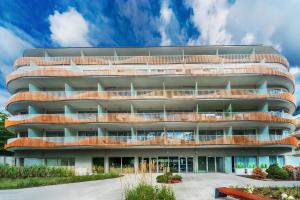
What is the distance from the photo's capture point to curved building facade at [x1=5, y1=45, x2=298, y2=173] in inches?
1336

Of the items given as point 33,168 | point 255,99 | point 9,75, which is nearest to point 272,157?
point 255,99

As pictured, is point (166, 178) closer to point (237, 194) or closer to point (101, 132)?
point (237, 194)

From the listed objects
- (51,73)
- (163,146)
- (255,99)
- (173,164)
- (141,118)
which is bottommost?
(173,164)

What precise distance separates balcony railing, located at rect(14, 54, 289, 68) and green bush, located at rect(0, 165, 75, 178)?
16701 millimetres

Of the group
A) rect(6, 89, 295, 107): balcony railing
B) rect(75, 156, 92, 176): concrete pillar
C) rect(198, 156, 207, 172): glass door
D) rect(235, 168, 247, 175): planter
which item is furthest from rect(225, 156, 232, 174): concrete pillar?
rect(75, 156, 92, 176): concrete pillar

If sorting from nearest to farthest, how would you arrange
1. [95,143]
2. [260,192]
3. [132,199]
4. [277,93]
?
1. [132,199]
2. [260,192]
3. [95,143]
4. [277,93]

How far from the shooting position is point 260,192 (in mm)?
12984

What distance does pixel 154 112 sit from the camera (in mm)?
37438

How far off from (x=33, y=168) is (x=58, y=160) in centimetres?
1069

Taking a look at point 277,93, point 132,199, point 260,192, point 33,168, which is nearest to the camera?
point 132,199

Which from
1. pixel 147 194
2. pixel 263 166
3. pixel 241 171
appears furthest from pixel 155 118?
pixel 147 194

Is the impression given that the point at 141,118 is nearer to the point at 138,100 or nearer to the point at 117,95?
the point at 138,100

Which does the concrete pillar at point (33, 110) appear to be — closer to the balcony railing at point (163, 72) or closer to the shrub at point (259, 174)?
the balcony railing at point (163, 72)

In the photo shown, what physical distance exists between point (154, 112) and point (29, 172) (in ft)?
56.7
